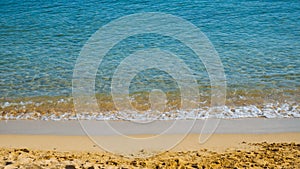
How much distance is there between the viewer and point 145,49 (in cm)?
1281

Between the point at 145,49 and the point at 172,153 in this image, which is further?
the point at 145,49

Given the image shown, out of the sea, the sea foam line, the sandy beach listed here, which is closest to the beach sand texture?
the sandy beach

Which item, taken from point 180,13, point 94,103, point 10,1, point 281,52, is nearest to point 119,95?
point 94,103

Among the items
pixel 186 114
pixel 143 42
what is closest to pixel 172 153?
pixel 186 114

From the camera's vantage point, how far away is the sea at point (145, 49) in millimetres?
8906

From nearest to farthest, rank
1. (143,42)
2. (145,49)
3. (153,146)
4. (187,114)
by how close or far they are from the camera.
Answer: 1. (153,146)
2. (187,114)
3. (145,49)
4. (143,42)

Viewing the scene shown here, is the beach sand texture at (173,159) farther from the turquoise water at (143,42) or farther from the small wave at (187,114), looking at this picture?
the turquoise water at (143,42)

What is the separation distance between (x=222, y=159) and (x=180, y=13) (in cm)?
1123

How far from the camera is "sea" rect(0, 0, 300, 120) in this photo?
29.2 feet

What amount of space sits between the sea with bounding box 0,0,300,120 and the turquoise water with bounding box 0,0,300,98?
0.03m

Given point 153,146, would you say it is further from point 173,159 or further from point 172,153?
point 173,159

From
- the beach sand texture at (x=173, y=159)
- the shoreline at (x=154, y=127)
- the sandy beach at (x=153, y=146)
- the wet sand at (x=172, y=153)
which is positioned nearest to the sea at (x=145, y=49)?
the shoreline at (x=154, y=127)

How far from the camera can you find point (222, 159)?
241 inches

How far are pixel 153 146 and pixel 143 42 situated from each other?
22.3 feet
